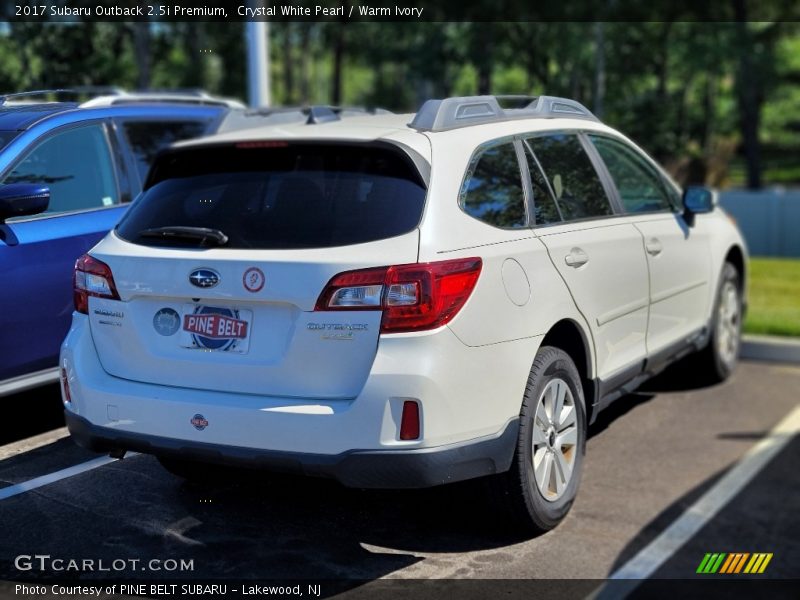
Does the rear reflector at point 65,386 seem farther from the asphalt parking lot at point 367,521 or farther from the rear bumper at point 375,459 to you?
the asphalt parking lot at point 367,521

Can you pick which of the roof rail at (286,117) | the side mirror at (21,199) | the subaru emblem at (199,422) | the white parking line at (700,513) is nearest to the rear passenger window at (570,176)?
the roof rail at (286,117)

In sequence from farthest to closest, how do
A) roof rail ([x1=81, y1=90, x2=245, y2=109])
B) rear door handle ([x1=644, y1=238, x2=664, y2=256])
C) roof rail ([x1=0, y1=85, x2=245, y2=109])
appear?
roof rail ([x1=81, y1=90, x2=245, y2=109]) < roof rail ([x1=0, y1=85, x2=245, y2=109]) < rear door handle ([x1=644, y1=238, x2=664, y2=256])

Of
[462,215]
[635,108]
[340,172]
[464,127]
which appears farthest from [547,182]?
[635,108]

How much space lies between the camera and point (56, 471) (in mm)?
4848

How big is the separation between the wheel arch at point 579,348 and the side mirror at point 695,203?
189cm

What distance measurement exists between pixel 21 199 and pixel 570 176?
274 cm

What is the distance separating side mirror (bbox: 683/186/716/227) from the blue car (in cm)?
282

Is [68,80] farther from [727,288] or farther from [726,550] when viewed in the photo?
A: [726,550]

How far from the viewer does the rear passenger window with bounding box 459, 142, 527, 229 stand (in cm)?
406

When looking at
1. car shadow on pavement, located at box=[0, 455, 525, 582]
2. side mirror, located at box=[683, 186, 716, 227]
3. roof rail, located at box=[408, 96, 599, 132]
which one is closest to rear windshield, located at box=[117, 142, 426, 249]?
roof rail, located at box=[408, 96, 599, 132]

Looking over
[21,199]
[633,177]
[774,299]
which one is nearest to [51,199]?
[21,199]

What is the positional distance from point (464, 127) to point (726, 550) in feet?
7.32

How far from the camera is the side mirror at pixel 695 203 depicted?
615 cm

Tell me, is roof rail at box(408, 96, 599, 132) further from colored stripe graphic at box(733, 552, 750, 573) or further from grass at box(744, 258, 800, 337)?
grass at box(744, 258, 800, 337)
